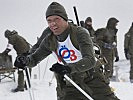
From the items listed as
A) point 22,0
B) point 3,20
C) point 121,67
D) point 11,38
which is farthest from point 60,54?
point 22,0

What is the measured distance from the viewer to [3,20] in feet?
54.2

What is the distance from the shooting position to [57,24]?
2721mm

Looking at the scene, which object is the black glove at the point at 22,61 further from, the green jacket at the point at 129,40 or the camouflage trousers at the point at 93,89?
the green jacket at the point at 129,40

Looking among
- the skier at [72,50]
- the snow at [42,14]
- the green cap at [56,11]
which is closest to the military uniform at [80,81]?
the skier at [72,50]

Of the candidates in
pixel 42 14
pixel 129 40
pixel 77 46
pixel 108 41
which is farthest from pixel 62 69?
pixel 42 14

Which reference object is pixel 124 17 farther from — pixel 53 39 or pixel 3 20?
pixel 53 39

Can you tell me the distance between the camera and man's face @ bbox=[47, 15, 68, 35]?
2719 mm

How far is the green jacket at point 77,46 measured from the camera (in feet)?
8.34

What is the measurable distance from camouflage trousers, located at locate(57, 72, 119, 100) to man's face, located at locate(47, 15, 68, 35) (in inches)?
16.7

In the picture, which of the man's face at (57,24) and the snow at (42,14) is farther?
the snow at (42,14)

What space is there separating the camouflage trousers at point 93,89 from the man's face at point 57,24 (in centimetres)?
42

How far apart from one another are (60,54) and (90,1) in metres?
18.5

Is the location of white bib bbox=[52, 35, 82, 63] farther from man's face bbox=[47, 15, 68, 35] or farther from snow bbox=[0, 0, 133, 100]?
snow bbox=[0, 0, 133, 100]

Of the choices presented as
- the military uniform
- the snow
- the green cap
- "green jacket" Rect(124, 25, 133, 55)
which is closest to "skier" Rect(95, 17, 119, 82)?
"green jacket" Rect(124, 25, 133, 55)
